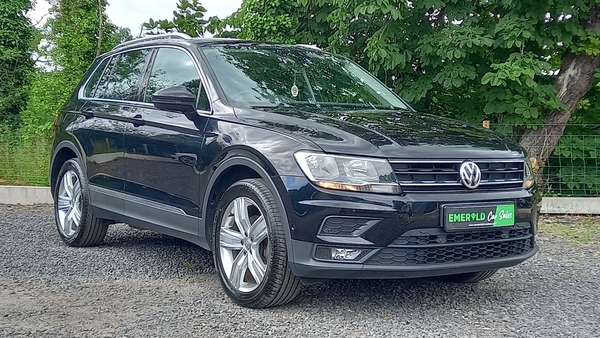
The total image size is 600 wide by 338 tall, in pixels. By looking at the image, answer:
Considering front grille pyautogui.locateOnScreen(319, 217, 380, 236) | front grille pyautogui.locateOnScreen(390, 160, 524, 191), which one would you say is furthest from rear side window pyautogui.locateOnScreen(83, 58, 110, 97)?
front grille pyautogui.locateOnScreen(390, 160, 524, 191)

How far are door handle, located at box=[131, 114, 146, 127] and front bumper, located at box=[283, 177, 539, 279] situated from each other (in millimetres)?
1820

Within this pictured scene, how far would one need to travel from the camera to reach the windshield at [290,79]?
477 centimetres

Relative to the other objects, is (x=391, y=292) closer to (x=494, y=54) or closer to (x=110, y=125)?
(x=110, y=125)

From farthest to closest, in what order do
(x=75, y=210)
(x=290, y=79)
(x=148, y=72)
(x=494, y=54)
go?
(x=494, y=54), (x=75, y=210), (x=148, y=72), (x=290, y=79)

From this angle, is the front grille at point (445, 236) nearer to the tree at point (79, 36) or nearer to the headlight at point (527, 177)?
the headlight at point (527, 177)

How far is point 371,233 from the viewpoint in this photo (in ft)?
12.2

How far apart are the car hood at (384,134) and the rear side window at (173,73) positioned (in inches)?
27.6

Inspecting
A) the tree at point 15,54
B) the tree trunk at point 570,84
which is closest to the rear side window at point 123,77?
the tree trunk at point 570,84

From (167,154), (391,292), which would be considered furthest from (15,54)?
(391,292)

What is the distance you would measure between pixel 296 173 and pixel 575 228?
5.07 metres

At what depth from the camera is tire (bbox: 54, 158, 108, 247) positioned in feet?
19.9

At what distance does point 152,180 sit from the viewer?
5062 mm

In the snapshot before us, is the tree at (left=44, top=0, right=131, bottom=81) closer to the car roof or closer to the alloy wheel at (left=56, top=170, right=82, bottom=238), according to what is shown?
the alloy wheel at (left=56, top=170, right=82, bottom=238)

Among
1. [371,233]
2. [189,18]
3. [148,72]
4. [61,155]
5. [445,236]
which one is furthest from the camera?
[189,18]
